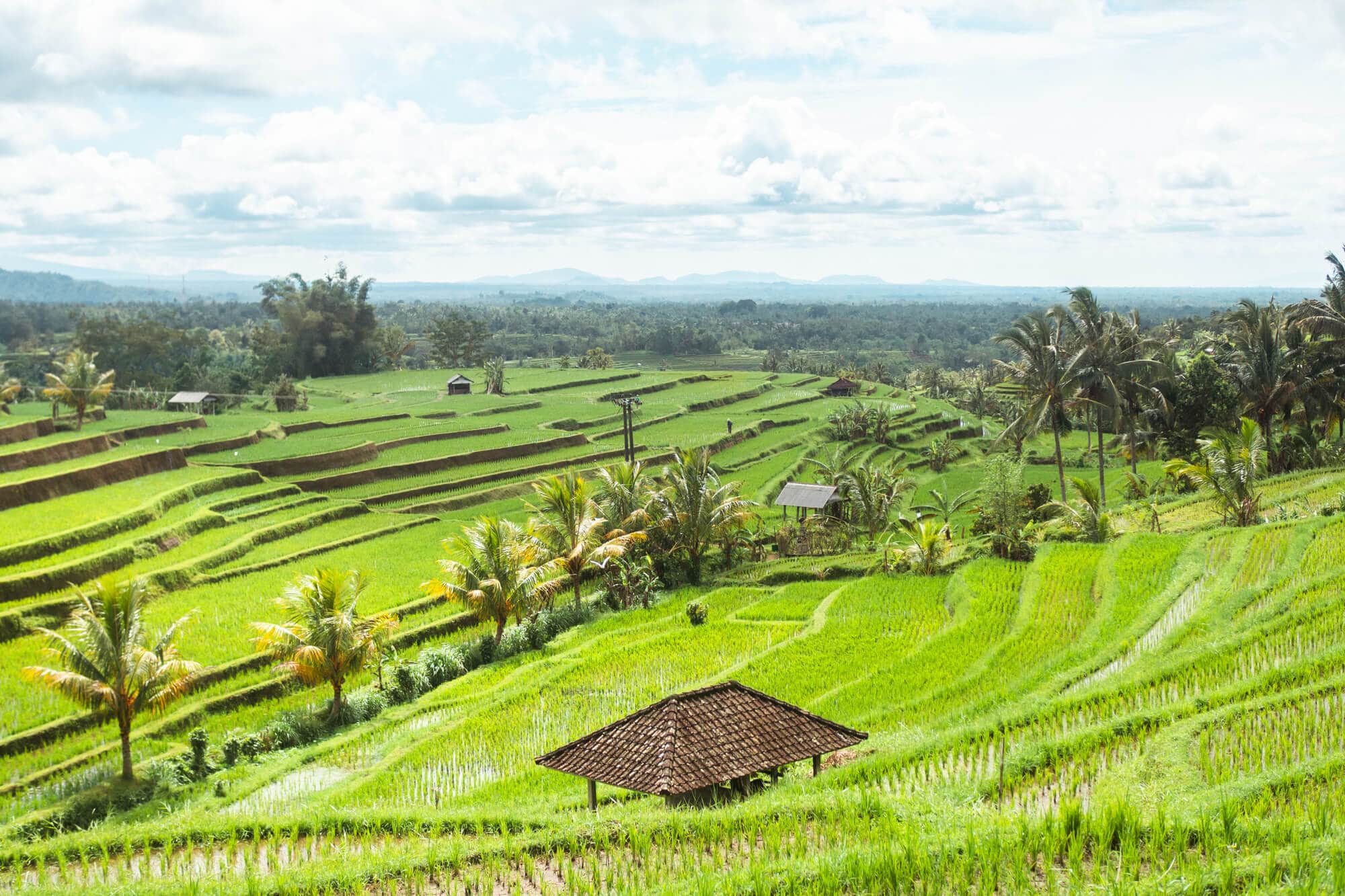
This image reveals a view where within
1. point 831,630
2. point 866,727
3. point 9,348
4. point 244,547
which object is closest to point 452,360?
point 9,348

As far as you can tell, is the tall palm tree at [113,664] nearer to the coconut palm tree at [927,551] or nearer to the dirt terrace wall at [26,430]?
the coconut palm tree at [927,551]

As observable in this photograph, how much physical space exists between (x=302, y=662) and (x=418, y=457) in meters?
21.4

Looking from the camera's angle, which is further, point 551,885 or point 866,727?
point 866,727

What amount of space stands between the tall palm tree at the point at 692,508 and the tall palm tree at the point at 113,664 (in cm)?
1267

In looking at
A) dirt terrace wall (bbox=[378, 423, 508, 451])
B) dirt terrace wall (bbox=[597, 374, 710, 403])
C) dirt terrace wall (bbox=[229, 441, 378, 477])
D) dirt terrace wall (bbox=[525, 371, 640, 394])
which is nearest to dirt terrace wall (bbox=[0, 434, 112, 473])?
dirt terrace wall (bbox=[229, 441, 378, 477])

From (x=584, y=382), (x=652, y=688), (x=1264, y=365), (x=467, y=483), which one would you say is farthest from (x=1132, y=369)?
(x=584, y=382)

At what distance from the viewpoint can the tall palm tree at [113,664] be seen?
14.3 m

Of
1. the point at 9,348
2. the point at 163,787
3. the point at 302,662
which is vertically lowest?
the point at 163,787

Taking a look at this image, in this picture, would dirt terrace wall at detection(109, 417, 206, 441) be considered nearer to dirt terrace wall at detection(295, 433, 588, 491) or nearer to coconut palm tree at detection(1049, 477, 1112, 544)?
dirt terrace wall at detection(295, 433, 588, 491)

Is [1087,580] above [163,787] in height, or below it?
above

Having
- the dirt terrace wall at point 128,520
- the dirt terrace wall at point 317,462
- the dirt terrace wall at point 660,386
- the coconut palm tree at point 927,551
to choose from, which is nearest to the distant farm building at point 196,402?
the dirt terrace wall at point 317,462

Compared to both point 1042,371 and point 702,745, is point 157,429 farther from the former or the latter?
point 702,745

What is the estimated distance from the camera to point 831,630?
1967 cm

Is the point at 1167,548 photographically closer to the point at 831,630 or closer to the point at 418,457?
the point at 831,630
